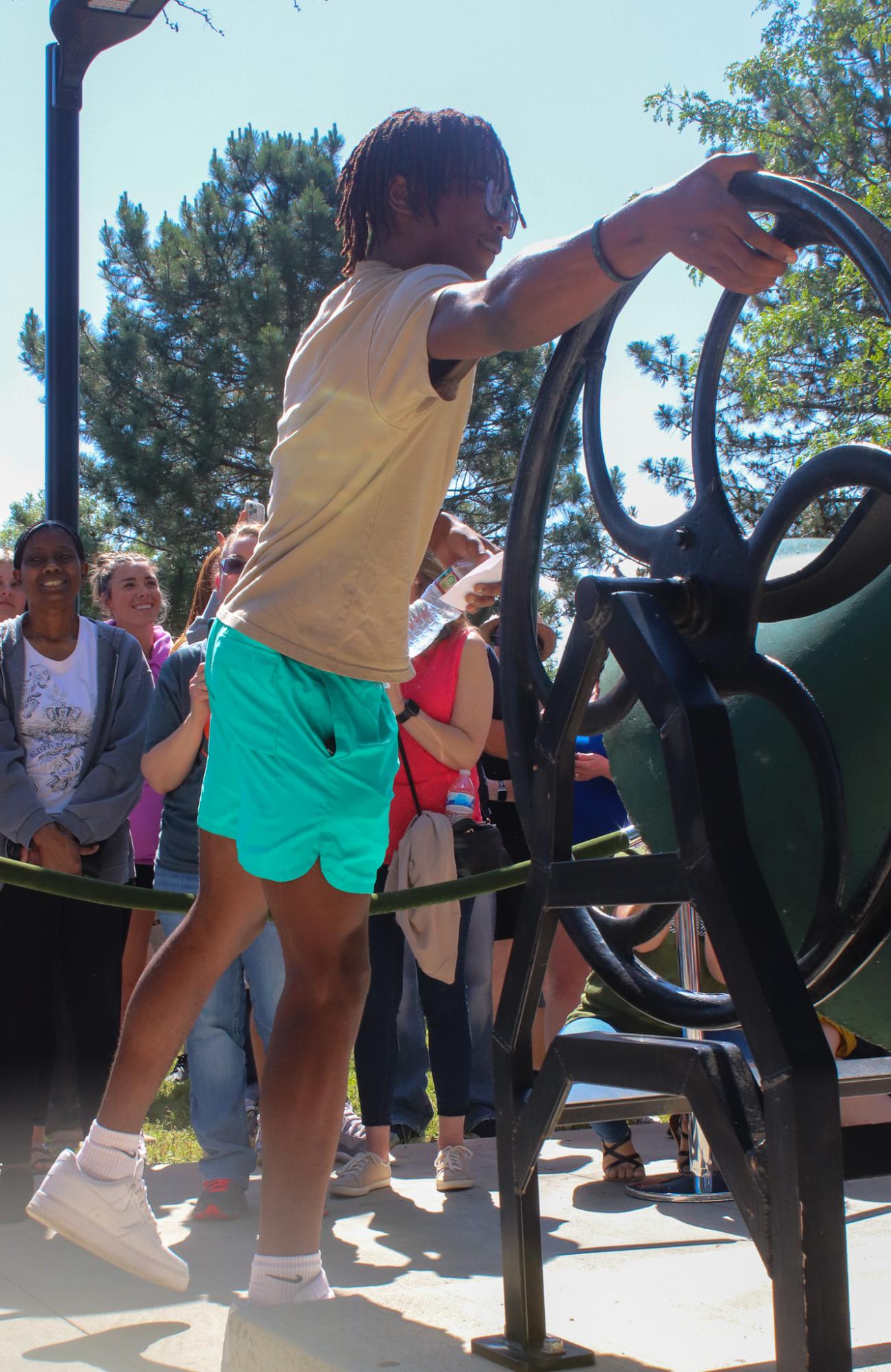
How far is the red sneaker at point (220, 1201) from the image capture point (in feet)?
11.4

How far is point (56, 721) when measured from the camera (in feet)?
13.6

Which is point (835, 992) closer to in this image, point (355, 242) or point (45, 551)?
point (355, 242)

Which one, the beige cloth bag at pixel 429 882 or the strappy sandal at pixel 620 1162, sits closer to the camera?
the strappy sandal at pixel 620 1162

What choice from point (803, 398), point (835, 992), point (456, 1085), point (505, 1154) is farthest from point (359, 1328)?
point (803, 398)

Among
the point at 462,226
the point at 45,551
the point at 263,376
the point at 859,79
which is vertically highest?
the point at 859,79

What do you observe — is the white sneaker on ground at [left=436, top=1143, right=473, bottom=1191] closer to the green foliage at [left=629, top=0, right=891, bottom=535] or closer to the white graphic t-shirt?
the white graphic t-shirt

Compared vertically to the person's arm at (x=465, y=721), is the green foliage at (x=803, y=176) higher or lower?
higher

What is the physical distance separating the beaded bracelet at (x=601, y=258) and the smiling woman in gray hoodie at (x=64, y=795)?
113 inches

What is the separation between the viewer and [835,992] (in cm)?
189

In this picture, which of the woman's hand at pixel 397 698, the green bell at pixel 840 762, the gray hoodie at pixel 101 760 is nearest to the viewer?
the green bell at pixel 840 762

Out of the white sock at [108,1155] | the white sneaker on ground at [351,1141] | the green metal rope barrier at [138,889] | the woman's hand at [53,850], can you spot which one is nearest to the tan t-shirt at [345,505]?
the white sock at [108,1155]

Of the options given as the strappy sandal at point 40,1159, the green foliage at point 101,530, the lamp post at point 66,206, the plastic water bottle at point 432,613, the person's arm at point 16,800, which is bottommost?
the strappy sandal at point 40,1159

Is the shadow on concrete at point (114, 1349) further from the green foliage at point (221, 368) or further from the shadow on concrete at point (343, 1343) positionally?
the green foliage at point (221, 368)

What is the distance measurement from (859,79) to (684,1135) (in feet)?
80.7
